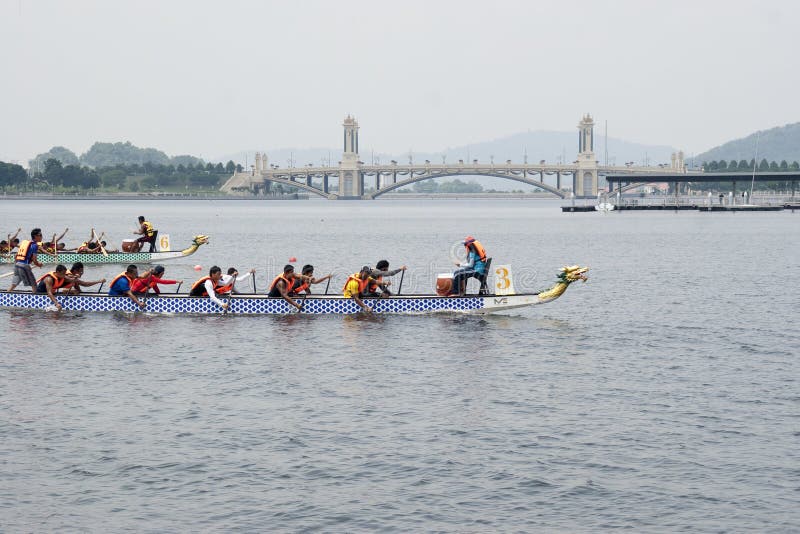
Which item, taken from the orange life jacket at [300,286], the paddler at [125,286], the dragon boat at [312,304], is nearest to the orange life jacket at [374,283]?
the dragon boat at [312,304]

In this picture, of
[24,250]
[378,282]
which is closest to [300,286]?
[378,282]

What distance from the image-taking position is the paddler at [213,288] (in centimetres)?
3183

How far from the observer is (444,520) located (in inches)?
568

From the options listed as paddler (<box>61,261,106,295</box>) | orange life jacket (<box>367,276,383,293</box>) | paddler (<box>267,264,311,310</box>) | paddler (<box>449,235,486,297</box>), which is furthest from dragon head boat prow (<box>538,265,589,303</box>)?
paddler (<box>61,261,106,295</box>)

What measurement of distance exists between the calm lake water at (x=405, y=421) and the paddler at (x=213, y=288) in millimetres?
759

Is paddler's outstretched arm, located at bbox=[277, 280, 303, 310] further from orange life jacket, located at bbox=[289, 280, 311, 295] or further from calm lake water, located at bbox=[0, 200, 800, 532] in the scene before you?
calm lake water, located at bbox=[0, 200, 800, 532]

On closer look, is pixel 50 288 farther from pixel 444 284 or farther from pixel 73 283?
pixel 444 284

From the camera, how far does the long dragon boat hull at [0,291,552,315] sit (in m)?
31.7

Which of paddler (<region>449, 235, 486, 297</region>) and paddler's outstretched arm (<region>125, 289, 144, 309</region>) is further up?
paddler (<region>449, 235, 486, 297</region>)

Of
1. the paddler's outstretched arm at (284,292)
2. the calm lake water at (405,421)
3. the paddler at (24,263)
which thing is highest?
the paddler at (24,263)

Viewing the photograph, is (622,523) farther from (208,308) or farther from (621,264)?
(621,264)

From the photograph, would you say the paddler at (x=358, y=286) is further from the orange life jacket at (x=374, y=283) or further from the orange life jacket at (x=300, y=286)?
the orange life jacket at (x=300, y=286)

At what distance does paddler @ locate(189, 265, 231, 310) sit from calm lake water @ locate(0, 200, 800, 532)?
0.76m

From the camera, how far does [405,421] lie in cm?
1953
